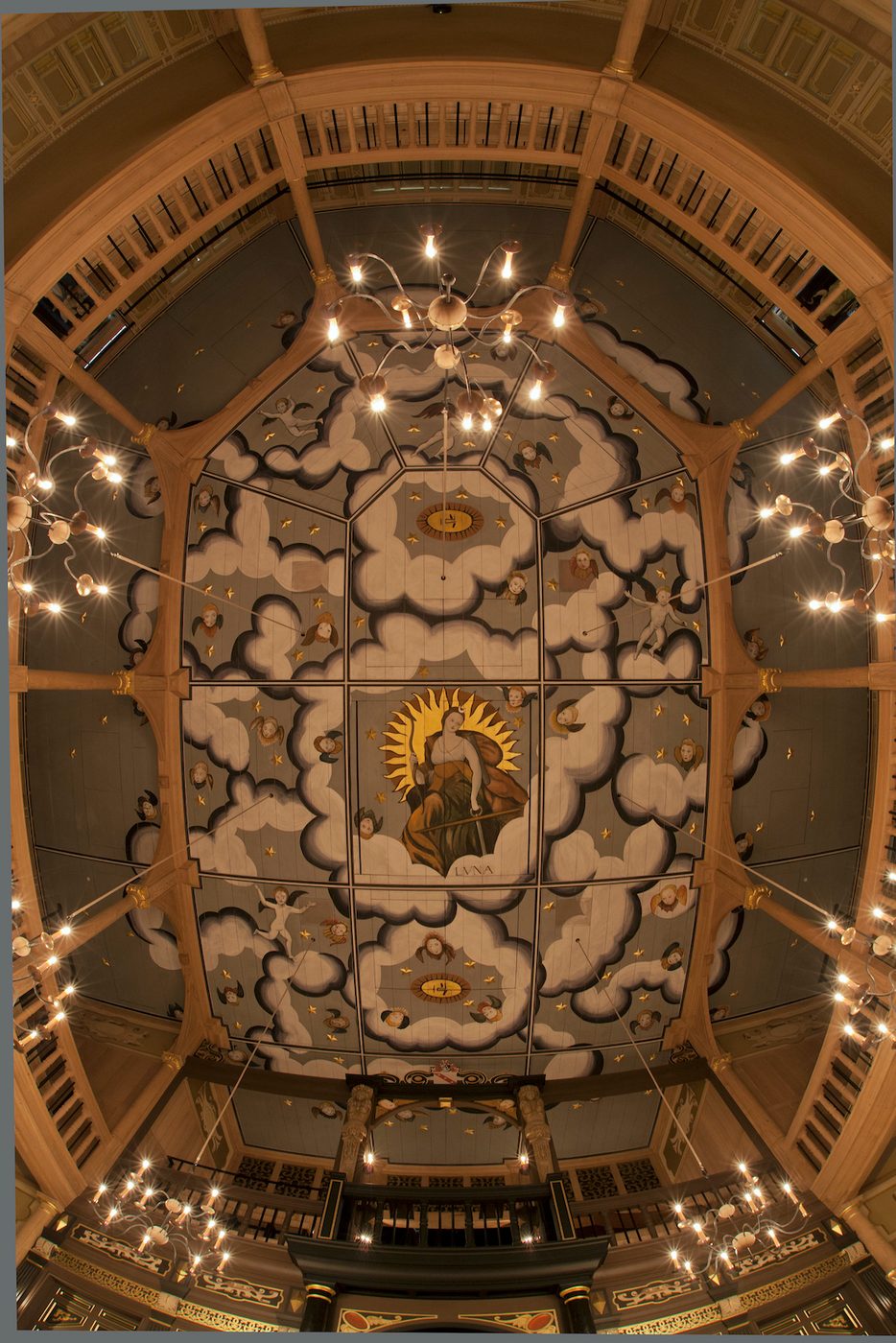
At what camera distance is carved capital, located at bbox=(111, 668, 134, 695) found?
406 inches

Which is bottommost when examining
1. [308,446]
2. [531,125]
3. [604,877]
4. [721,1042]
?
[721,1042]

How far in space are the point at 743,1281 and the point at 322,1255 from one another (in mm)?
4954

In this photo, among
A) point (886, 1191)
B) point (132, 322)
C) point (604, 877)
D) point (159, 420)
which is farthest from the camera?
point (604, 877)

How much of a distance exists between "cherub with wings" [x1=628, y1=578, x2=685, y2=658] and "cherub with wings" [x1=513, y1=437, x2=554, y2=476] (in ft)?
7.38

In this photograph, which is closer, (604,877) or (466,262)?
(466,262)

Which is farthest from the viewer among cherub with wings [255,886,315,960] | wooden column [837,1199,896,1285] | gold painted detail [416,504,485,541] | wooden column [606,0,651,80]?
cherub with wings [255,886,315,960]

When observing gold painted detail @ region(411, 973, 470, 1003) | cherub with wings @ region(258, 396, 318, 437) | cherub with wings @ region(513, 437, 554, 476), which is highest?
cherub with wings @ region(258, 396, 318, 437)

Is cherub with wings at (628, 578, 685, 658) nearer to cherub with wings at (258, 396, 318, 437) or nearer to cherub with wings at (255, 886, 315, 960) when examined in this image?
cherub with wings at (258, 396, 318, 437)

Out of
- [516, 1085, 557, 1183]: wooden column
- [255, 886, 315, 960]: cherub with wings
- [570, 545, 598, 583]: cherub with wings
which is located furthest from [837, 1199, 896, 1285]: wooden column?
[570, 545, 598, 583]: cherub with wings

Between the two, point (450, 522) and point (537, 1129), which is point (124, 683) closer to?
point (450, 522)

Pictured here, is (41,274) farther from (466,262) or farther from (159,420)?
(466,262)

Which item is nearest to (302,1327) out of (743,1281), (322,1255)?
(322,1255)

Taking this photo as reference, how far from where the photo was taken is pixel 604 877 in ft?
36.7

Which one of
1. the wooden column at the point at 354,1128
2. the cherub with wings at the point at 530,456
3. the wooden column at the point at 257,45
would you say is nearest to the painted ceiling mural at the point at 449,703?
the cherub with wings at the point at 530,456
